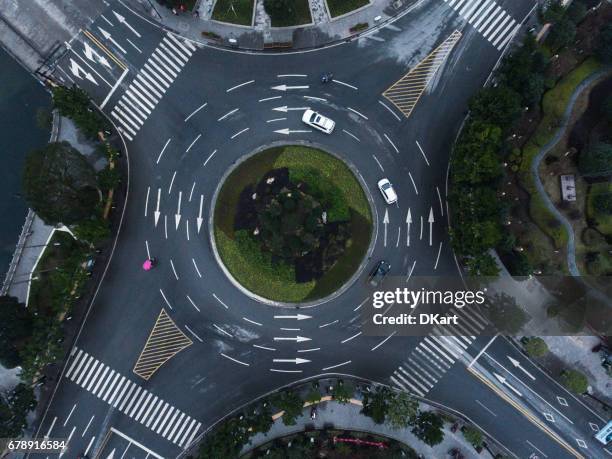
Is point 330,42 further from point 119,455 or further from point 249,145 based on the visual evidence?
point 119,455

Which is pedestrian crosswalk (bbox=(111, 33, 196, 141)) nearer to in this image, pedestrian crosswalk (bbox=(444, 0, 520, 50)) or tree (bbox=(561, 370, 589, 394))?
pedestrian crosswalk (bbox=(444, 0, 520, 50))

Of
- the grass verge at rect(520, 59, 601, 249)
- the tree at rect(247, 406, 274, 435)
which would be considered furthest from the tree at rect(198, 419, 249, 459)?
the grass verge at rect(520, 59, 601, 249)

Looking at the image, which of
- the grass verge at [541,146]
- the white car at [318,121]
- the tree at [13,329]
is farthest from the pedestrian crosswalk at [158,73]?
the grass verge at [541,146]

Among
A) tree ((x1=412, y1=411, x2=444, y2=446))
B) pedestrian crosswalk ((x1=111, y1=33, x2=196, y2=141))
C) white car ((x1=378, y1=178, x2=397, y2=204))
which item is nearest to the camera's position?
tree ((x1=412, y1=411, x2=444, y2=446))

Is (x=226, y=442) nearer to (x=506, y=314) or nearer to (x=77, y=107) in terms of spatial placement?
(x=506, y=314)

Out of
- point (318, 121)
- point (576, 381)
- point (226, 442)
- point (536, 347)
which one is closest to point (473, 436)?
point (536, 347)

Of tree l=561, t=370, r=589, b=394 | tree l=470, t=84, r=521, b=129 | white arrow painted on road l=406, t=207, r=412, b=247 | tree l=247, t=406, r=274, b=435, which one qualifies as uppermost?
tree l=470, t=84, r=521, b=129
